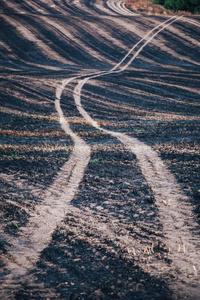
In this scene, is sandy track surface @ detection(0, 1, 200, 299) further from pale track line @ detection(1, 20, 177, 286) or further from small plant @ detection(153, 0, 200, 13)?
small plant @ detection(153, 0, 200, 13)

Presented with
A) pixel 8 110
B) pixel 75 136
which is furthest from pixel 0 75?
pixel 75 136

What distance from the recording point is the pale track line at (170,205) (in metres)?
2.97

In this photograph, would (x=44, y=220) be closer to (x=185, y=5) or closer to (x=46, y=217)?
(x=46, y=217)

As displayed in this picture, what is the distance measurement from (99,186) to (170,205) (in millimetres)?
1306

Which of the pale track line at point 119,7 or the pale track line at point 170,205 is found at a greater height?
the pale track line at point 119,7

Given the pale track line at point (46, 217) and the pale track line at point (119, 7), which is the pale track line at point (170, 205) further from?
the pale track line at point (119, 7)

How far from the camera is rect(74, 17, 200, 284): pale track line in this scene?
2975 millimetres

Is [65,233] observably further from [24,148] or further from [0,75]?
[0,75]

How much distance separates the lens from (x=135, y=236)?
3.29m

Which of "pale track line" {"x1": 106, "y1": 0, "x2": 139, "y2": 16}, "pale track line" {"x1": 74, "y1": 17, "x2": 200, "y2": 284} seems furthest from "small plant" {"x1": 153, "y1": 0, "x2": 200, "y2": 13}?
"pale track line" {"x1": 74, "y1": 17, "x2": 200, "y2": 284}

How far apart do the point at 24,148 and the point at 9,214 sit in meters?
2.91

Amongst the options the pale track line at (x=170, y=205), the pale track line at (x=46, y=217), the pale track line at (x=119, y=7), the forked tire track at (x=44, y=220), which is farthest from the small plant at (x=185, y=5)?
the forked tire track at (x=44, y=220)

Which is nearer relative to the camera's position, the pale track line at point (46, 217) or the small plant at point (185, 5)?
the pale track line at point (46, 217)

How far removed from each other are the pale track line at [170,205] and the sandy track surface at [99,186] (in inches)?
0.6
